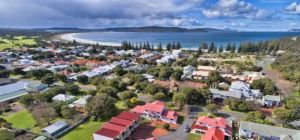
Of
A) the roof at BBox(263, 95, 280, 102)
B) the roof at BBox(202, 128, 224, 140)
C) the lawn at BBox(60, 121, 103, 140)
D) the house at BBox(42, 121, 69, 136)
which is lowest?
the lawn at BBox(60, 121, 103, 140)

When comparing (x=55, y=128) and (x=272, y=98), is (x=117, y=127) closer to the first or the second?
(x=55, y=128)

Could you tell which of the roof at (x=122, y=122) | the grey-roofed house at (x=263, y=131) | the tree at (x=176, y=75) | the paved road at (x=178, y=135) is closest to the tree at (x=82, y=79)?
the tree at (x=176, y=75)

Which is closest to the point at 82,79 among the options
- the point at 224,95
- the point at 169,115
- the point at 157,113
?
the point at 157,113

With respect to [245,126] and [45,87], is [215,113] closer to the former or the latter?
[245,126]

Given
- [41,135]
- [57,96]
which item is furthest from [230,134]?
[57,96]

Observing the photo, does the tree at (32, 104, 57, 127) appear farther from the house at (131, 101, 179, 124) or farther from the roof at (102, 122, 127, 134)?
the house at (131, 101, 179, 124)

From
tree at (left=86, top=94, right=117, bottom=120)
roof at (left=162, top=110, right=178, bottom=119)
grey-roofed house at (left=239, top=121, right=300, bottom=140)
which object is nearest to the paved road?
roof at (left=162, top=110, right=178, bottom=119)
